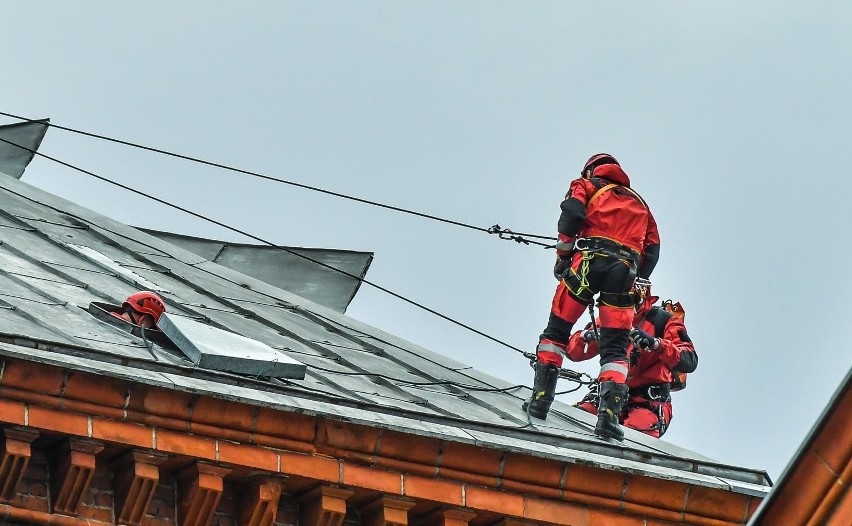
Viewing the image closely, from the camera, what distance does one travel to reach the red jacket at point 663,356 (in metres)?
22.1

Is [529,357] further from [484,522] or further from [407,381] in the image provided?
[484,522]

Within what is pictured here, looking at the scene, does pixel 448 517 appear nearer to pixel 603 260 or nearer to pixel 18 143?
pixel 603 260

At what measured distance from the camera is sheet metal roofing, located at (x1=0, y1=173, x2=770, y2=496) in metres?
13.4

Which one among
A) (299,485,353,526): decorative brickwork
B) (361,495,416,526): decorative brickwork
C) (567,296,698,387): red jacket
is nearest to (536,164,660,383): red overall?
(567,296,698,387): red jacket

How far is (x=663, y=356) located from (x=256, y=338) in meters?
5.99

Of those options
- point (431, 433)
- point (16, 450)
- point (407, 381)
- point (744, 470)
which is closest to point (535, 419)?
point (407, 381)

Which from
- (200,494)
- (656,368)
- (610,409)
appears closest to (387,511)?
(200,494)

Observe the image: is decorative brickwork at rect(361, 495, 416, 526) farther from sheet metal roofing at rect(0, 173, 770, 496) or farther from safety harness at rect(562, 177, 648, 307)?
safety harness at rect(562, 177, 648, 307)

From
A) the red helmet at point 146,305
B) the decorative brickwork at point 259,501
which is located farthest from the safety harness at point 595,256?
the decorative brickwork at point 259,501

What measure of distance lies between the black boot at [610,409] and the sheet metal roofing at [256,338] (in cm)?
23

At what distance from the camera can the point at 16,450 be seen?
39.3 feet

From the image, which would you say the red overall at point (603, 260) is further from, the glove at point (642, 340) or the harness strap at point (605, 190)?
the glove at point (642, 340)

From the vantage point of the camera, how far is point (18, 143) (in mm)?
24297

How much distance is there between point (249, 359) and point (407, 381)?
11.0 feet
